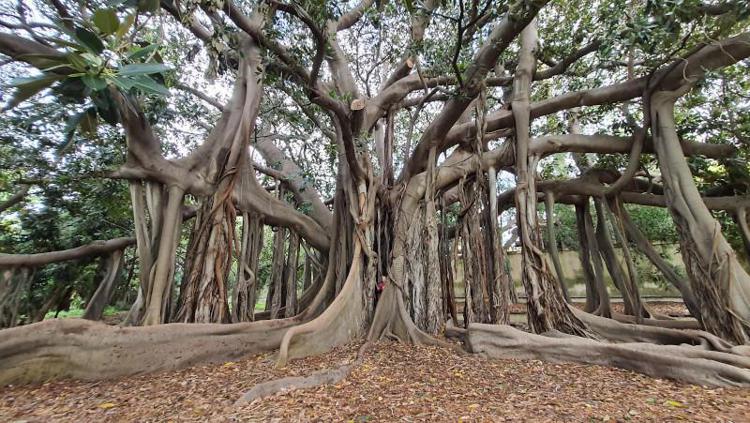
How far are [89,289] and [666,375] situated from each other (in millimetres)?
7607

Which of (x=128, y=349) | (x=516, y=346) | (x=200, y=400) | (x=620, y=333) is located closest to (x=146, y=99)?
(x=128, y=349)

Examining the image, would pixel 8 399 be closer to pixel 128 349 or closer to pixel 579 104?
pixel 128 349

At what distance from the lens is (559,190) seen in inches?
189

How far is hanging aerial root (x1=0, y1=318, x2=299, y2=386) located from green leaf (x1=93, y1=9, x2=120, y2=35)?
76.7 inches

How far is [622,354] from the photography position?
2637 millimetres

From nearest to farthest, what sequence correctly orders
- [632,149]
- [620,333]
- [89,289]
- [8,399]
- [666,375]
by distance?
[8,399] < [666,375] < [620,333] < [632,149] < [89,289]

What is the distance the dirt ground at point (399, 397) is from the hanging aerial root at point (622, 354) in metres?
0.10

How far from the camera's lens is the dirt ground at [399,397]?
6.00 feet

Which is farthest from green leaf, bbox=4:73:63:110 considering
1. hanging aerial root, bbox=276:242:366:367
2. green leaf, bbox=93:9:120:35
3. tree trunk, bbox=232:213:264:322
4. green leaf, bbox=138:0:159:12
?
tree trunk, bbox=232:213:264:322

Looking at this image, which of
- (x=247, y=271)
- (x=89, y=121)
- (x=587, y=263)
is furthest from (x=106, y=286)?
(x=587, y=263)

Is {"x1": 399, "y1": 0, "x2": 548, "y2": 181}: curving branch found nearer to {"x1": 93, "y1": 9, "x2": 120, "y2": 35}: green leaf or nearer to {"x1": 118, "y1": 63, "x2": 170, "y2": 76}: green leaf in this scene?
{"x1": 118, "y1": 63, "x2": 170, "y2": 76}: green leaf

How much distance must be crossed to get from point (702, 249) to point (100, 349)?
500 cm

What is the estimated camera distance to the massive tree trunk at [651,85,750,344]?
9.82 feet

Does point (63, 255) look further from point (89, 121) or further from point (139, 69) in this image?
point (139, 69)
